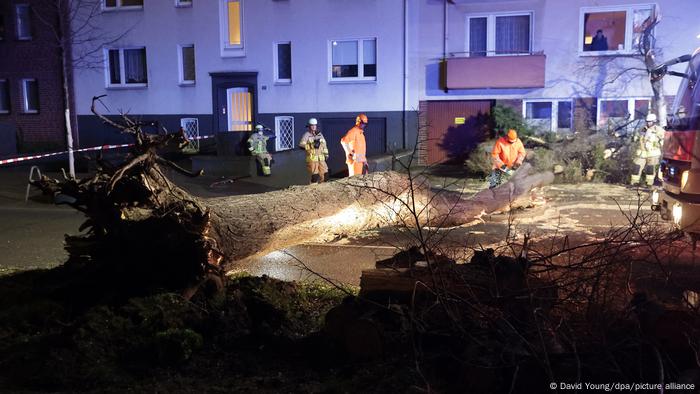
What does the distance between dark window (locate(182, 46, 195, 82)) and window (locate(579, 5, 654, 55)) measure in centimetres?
1285

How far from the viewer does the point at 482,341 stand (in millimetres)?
3678

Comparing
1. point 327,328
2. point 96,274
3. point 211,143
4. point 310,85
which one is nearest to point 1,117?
point 211,143

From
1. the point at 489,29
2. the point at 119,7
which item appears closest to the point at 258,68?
the point at 119,7

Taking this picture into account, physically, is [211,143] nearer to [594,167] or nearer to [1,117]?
[1,117]

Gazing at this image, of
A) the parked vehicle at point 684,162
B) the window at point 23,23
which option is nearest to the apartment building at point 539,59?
the parked vehicle at point 684,162

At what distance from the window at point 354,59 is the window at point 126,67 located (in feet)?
23.1

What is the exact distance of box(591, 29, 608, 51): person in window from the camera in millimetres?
19062

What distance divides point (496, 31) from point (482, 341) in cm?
1749

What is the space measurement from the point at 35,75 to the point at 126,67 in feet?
11.8

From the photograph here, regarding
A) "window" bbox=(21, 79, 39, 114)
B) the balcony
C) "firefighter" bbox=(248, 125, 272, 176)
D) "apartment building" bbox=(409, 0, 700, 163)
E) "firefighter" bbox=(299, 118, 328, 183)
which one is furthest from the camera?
"window" bbox=(21, 79, 39, 114)

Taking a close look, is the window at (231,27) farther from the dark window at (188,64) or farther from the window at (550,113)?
the window at (550,113)

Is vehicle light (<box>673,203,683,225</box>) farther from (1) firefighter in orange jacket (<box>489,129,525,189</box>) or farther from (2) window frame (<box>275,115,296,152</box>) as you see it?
(2) window frame (<box>275,115,296,152</box>)

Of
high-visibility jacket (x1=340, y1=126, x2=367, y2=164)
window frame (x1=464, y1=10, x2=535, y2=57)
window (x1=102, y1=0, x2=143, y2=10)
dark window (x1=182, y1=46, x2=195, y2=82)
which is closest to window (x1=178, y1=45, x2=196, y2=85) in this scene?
dark window (x1=182, y1=46, x2=195, y2=82)

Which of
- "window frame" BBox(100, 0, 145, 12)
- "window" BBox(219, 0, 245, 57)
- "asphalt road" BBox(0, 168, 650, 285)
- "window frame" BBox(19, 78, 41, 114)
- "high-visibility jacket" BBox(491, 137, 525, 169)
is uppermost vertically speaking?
"window frame" BBox(100, 0, 145, 12)
